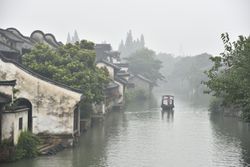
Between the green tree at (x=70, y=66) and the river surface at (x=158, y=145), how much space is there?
180 inches

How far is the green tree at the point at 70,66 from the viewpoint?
132ft

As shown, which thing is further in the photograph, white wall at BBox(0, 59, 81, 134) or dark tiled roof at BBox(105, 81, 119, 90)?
dark tiled roof at BBox(105, 81, 119, 90)

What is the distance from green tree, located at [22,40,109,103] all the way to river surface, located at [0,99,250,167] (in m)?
4.58

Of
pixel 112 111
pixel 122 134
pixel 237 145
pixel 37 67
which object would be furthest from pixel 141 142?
pixel 112 111

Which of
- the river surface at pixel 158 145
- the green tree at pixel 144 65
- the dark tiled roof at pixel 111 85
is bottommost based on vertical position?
the river surface at pixel 158 145

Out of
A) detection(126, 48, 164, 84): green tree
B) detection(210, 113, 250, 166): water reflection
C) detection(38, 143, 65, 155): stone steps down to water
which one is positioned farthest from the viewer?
detection(126, 48, 164, 84): green tree

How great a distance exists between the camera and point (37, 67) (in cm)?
4006

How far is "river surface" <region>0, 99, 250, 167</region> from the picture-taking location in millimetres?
30000

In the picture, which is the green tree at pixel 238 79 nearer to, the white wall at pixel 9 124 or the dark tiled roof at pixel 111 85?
the white wall at pixel 9 124

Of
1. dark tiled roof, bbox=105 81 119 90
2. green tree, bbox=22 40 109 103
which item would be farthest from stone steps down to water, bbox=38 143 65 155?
dark tiled roof, bbox=105 81 119 90

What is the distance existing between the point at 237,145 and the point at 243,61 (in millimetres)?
11116

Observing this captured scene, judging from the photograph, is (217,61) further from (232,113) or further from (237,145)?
(232,113)

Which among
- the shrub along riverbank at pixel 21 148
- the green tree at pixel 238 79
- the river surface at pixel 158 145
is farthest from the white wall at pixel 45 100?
the green tree at pixel 238 79

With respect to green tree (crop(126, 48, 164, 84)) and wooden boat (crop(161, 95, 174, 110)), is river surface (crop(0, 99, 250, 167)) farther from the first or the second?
green tree (crop(126, 48, 164, 84))
